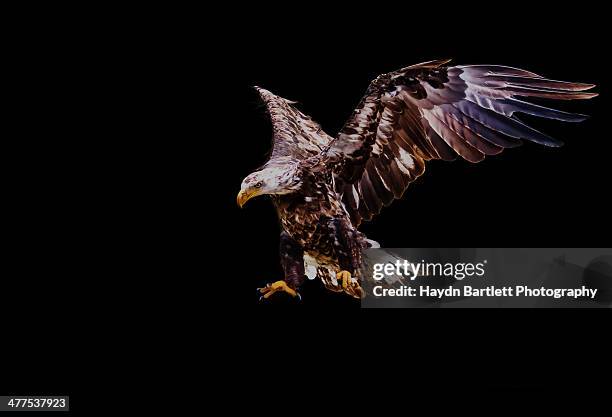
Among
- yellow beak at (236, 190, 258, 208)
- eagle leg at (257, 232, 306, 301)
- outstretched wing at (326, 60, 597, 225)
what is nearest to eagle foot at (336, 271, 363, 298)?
eagle leg at (257, 232, 306, 301)

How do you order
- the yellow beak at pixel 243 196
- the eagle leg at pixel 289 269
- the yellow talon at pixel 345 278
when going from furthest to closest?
the eagle leg at pixel 289 269 < the yellow talon at pixel 345 278 < the yellow beak at pixel 243 196

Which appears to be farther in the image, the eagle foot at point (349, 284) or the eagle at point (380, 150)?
the eagle foot at point (349, 284)

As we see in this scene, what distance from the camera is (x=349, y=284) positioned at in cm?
789

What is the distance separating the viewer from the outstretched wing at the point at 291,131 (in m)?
8.38

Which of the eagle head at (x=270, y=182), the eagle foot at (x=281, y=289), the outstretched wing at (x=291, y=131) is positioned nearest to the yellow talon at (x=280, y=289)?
the eagle foot at (x=281, y=289)

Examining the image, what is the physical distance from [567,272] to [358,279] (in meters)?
1.52

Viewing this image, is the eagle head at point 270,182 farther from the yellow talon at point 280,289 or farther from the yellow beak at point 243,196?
the yellow talon at point 280,289

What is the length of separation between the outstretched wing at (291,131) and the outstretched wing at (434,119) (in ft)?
1.78

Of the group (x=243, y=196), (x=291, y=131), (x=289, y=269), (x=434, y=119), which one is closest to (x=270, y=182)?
(x=243, y=196)

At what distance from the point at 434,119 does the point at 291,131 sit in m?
1.33

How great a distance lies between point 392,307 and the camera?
7.92m

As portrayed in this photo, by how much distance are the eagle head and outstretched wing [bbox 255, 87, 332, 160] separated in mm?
371

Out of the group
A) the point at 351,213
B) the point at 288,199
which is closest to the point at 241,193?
the point at 288,199

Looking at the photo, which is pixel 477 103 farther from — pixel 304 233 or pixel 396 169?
pixel 304 233
